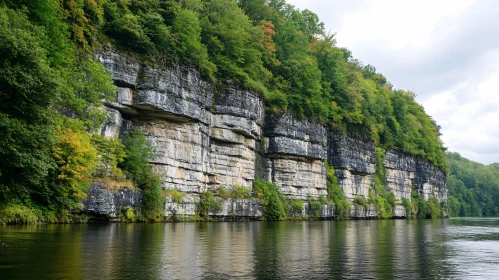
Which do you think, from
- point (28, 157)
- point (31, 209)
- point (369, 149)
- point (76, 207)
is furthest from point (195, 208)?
point (369, 149)

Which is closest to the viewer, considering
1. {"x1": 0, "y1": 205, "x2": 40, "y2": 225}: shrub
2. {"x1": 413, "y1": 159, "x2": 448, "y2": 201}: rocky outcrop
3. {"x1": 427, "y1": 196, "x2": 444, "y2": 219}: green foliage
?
{"x1": 0, "y1": 205, "x2": 40, "y2": 225}: shrub

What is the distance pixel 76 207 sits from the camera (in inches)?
1358

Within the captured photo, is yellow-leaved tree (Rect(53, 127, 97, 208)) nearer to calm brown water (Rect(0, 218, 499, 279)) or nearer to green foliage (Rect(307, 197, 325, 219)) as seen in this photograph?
calm brown water (Rect(0, 218, 499, 279))

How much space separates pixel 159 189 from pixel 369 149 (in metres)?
56.2

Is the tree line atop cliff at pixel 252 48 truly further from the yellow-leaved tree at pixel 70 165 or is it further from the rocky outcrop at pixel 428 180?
the yellow-leaved tree at pixel 70 165

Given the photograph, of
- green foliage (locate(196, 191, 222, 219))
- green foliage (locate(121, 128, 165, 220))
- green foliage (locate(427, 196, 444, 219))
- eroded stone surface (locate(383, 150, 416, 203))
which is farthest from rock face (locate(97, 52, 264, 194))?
green foliage (locate(427, 196, 444, 219))

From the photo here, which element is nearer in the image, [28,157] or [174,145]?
[28,157]

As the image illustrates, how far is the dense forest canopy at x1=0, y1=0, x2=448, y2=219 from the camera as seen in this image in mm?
27562

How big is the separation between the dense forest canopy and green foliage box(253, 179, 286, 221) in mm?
11253

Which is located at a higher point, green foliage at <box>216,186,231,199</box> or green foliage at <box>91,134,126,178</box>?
green foliage at <box>91,134,126,178</box>

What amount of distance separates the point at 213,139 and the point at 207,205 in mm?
8402

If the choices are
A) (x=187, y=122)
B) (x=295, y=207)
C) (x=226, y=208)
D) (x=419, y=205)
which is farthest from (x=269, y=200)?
(x=419, y=205)

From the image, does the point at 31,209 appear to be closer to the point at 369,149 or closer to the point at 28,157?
the point at 28,157

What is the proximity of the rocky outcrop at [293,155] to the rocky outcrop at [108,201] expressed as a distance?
28.4m
